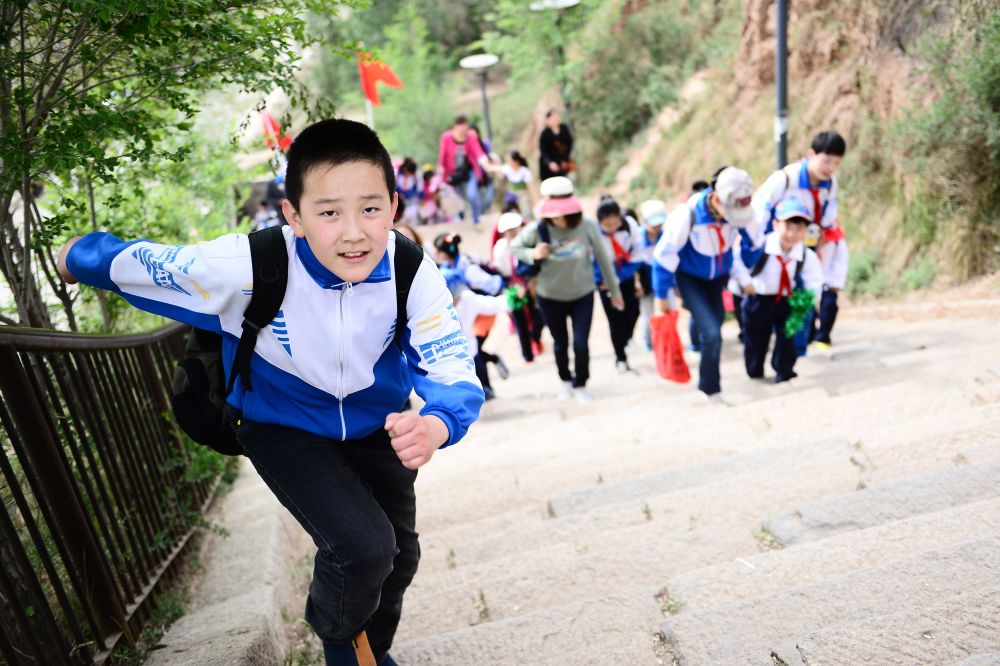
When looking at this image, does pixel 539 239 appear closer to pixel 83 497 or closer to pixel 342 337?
pixel 83 497

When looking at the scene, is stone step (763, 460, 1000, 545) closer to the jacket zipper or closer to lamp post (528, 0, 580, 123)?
the jacket zipper

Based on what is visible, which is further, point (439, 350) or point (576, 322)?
point (576, 322)

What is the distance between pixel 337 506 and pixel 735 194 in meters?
4.48

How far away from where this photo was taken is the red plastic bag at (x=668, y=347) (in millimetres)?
6977

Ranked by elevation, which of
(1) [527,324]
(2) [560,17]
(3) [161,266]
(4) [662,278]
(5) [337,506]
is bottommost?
(1) [527,324]

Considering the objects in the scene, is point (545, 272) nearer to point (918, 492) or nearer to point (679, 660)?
point (918, 492)

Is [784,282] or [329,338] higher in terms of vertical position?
[329,338]

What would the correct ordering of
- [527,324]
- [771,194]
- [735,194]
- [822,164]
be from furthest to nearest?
[527,324]
[771,194]
[822,164]
[735,194]

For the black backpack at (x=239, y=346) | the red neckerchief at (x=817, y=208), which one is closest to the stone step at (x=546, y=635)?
the black backpack at (x=239, y=346)

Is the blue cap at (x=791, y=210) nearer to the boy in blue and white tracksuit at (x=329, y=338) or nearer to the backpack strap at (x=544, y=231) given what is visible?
the backpack strap at (x=544, y=231)

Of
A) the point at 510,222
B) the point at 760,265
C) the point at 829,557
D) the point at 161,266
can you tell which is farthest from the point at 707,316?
the point at 161,266

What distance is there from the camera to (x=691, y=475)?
4.46 metres

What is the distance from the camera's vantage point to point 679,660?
2482 millimetres

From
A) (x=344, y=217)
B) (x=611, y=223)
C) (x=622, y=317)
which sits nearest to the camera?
(x=344, y=217)
